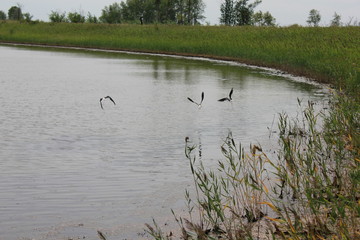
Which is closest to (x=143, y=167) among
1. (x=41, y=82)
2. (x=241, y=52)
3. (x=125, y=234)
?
(x=125, y=234)

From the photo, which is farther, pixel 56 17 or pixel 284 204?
pixel 56 17

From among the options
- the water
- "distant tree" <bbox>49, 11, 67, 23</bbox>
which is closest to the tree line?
"distant tree" <bbox>49, 11, 67, 23</bbox>

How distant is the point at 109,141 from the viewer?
10.4 metres

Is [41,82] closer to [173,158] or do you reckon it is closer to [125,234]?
[173,158]

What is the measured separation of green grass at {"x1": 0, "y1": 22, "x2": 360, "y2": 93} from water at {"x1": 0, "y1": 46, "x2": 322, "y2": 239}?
2.63 m

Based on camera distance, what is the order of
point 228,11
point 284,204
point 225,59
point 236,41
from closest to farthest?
point 284,204
point 225,59
point 236,41
point 228,11

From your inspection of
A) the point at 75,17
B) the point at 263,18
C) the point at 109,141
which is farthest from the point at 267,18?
the point at 109,141

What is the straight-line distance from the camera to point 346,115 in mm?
8664

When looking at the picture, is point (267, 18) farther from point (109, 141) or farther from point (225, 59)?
point (109, 141)

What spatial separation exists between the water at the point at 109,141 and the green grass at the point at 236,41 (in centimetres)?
263

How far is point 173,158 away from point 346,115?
2.75m

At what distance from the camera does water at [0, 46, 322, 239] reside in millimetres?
6137

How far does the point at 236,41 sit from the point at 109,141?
30.5 meters

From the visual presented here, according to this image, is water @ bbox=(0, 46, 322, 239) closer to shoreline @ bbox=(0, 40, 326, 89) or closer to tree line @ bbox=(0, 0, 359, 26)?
shoreline @ bbox=(0, 40, 326, 89)
